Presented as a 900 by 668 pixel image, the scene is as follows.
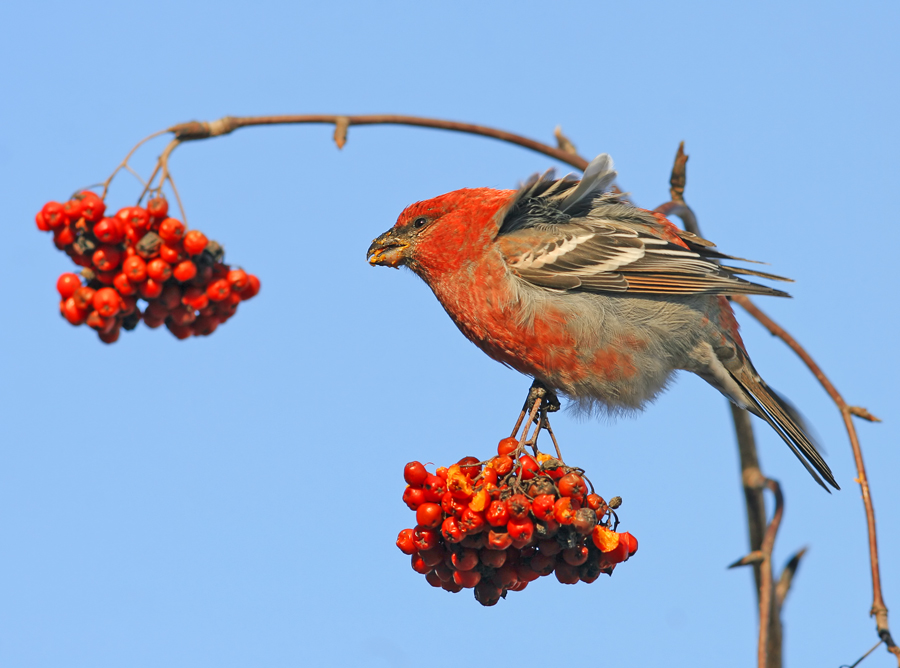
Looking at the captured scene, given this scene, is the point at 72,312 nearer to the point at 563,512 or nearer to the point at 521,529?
the point at 521,529

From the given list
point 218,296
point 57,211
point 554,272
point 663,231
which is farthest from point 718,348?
point 57,211

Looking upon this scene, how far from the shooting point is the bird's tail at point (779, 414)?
4.82 m

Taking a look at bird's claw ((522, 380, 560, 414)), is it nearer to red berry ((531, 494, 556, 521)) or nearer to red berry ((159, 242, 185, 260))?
red berry ((531, 494, 556, 521))

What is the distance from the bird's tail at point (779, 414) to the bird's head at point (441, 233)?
5.81ft

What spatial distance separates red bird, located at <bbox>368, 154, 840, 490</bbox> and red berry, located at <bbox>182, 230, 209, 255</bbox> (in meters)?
1.57

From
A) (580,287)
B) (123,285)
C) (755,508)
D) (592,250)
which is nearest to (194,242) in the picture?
(123,285)

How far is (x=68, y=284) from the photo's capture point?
3195mm

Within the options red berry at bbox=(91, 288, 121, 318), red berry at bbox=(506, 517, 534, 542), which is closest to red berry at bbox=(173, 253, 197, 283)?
red berry at bbox=(91, 288, 121, 318)

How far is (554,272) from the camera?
180 inches

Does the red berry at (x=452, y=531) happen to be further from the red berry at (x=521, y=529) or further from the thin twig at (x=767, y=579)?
the thin twig at (x=767, y=579)

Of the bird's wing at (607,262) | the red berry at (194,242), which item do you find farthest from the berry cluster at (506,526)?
the bird's wing at (607,262)

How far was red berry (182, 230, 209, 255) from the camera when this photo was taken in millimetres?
3223

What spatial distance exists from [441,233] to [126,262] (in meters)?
1.92

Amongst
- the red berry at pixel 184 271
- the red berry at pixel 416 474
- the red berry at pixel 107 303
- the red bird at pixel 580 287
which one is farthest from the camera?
the red bird at pixel 580 287
